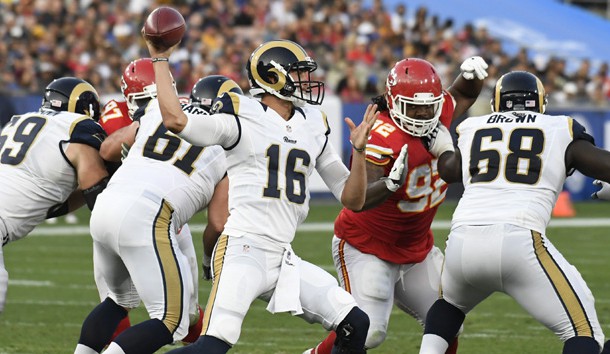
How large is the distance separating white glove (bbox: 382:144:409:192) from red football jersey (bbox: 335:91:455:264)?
0.36 metres

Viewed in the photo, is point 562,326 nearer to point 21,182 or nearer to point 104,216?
point 104,216

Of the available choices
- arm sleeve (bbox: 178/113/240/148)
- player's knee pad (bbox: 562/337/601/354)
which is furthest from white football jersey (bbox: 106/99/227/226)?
player's knee pad (bbox: 562/337/601/354)

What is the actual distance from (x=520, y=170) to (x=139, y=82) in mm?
2138

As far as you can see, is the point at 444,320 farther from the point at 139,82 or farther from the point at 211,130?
the point at 139,82

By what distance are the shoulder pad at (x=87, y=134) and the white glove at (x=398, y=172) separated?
5.13 ft

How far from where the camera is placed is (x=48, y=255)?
38.1ft

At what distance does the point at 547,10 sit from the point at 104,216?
22.0m

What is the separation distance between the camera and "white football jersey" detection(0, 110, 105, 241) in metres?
6.02

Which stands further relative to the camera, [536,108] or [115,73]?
[115,73]

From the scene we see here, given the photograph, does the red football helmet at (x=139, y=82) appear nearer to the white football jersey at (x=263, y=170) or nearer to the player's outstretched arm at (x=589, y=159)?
the white football jersey at (x=263, y=170)

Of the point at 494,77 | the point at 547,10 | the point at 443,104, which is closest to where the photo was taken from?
the point at 443,104

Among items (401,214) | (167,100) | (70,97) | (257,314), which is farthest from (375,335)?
(257,314)

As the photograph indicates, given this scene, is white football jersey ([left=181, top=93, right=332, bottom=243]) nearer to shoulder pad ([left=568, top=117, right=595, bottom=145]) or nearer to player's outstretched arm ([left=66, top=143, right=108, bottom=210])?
player's outstretched arm ([left=66, top=143, right=108, bottom=210])

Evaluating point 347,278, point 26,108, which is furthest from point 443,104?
point 26,108
